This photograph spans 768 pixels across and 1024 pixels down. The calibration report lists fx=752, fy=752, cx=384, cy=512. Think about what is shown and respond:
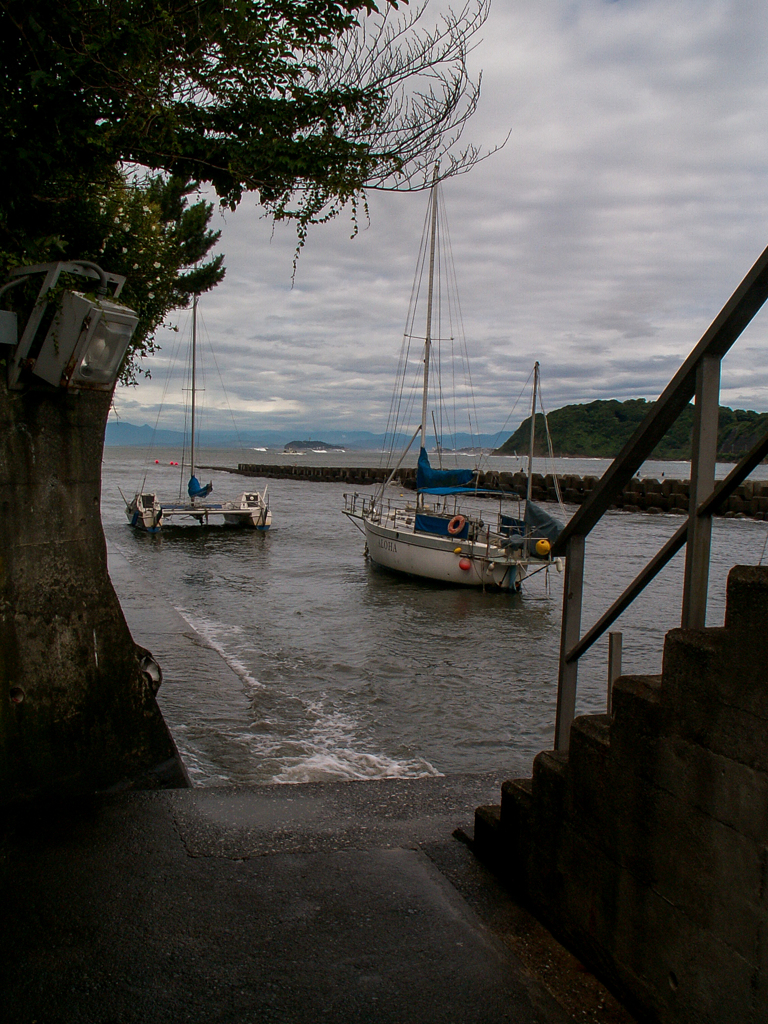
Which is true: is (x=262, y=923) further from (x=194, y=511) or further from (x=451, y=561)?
(x=194, y=511)

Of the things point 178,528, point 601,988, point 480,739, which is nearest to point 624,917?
point 601,988

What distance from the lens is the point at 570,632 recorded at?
11.0 ft

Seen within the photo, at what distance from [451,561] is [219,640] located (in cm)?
964

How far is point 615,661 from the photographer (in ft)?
9.80

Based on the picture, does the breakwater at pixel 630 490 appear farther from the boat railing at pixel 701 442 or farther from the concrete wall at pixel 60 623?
the boat railing at pixel 701 442

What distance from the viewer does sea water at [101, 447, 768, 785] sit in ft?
27.1

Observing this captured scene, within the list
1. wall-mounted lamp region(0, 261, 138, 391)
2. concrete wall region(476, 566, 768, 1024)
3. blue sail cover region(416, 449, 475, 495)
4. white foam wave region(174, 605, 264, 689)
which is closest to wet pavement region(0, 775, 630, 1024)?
concrete wall region(476, 566, 768, 1024)

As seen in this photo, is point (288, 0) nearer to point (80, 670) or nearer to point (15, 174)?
point (15, 174)

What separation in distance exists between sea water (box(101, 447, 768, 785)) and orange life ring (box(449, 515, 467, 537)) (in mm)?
1720

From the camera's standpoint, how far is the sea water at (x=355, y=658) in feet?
27.1

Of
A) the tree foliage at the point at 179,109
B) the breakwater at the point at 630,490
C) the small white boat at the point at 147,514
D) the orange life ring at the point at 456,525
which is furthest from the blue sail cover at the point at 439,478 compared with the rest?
the tree foliage at the point at 179,109

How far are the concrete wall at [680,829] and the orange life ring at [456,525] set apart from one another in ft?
63.9

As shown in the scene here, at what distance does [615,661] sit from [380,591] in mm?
18208

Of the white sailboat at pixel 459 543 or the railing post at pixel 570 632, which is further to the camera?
the white sailboat at pixel 459 543
